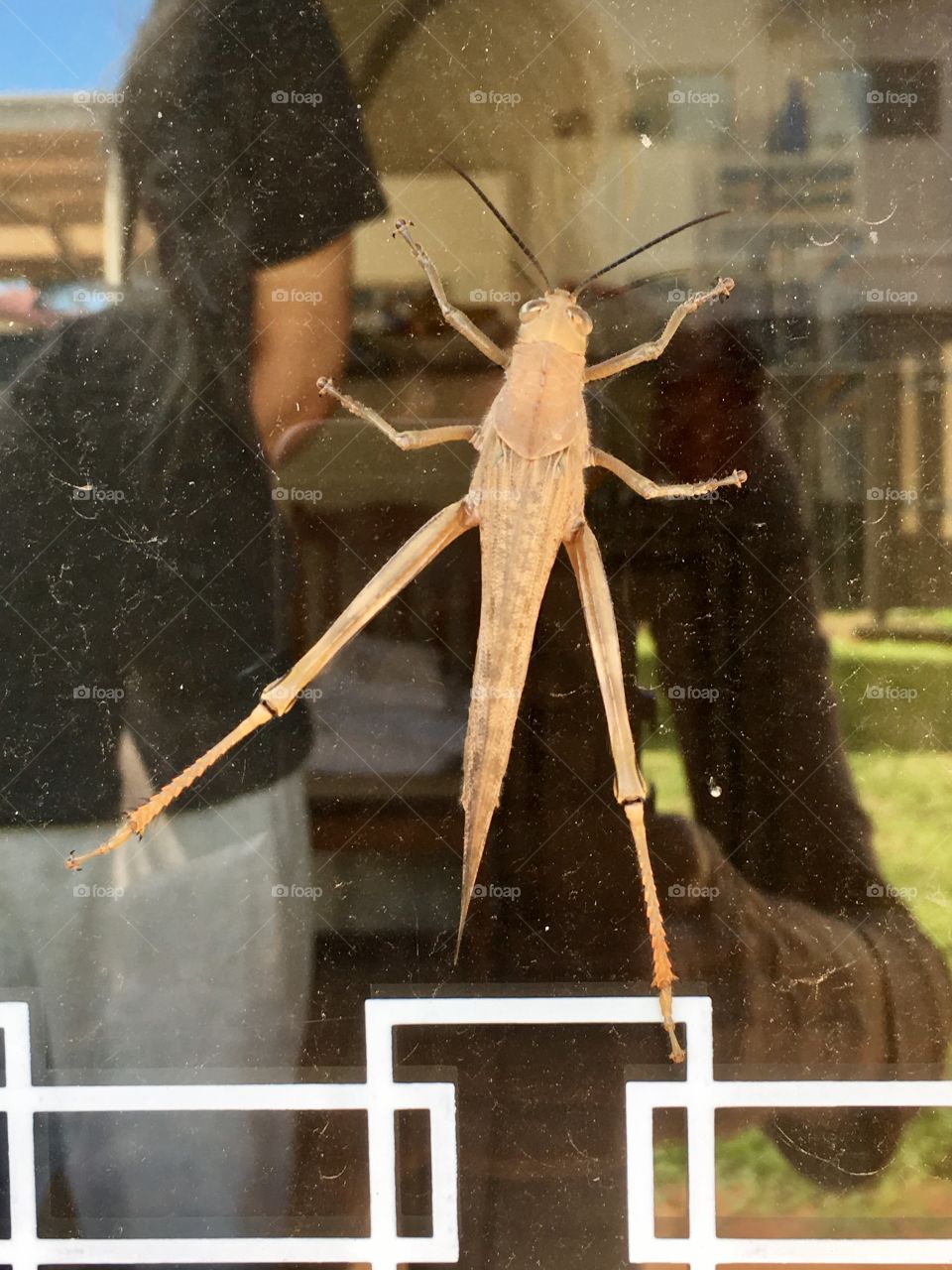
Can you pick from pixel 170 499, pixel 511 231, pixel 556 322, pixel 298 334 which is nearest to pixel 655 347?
pixel 556 322

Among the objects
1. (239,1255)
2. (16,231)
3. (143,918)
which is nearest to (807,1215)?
(239,1255)

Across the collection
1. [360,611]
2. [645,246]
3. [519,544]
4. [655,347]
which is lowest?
[360,611]

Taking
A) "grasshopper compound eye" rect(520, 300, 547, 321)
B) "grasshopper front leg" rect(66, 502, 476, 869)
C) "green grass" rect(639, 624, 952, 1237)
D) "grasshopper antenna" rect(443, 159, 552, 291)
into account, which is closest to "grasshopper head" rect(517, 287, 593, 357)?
"grasshopper compound eye" rect(520, 300, 547, 321)

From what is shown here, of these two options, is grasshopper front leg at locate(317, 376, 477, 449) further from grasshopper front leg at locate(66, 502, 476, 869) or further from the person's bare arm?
grasshopper front leg at locate(66, 502, 476, 869)

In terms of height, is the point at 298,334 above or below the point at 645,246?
below

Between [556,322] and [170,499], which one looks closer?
[556,322]

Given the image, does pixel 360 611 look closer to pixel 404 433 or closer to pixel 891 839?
pixel 404 433

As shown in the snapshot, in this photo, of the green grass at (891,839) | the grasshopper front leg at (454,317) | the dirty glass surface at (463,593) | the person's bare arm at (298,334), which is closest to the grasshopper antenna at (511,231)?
the dirty glass surface at (463,593)
